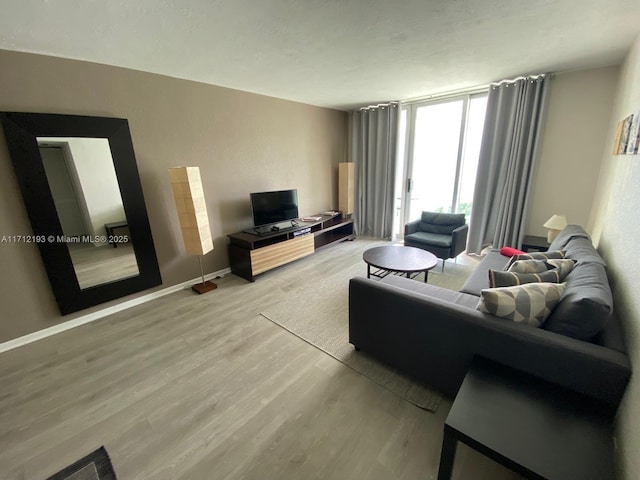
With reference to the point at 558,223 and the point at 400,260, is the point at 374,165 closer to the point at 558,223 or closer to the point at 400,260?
the point at 400,260

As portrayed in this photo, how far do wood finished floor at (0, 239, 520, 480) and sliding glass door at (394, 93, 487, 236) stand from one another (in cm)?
353

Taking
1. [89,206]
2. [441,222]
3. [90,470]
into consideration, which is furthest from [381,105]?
[90,470]

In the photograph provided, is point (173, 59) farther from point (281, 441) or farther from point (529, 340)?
point (529, 340)

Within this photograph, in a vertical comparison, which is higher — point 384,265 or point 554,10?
point 554,10

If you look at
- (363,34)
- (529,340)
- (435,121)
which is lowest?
(529,340)

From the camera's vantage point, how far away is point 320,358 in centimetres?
202

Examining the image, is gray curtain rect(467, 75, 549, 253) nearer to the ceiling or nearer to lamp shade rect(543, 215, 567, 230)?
the ceiling

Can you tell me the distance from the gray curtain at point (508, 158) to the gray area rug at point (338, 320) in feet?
2.62

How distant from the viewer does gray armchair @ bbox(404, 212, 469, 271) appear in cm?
342

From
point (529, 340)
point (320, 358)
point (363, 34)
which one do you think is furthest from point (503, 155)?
point (320, 358)

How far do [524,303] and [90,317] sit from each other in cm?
363

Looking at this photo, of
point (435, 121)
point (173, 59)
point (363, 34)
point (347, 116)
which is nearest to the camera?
point (363, 34)

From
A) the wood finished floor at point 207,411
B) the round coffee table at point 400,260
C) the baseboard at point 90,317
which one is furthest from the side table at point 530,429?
the baseboard at point 90,317

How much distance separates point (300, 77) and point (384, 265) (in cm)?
233
